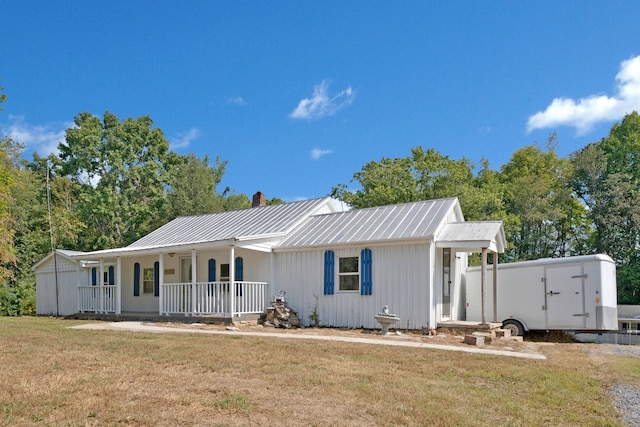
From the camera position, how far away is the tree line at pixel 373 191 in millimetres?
31938

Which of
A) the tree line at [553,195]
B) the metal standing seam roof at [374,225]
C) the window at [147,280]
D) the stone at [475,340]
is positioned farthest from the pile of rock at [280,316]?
the tree line at [553,195]

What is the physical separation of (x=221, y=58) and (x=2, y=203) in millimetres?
10485

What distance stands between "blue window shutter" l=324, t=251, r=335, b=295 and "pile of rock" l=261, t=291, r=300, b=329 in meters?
1.39

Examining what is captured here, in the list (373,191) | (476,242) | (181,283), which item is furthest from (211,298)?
(373,191)

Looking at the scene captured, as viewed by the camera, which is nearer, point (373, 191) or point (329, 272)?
point (329, 272)

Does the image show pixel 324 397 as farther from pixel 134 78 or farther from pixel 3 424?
pixel 134 78

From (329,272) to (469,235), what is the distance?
445cm

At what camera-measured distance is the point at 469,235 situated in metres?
15.4

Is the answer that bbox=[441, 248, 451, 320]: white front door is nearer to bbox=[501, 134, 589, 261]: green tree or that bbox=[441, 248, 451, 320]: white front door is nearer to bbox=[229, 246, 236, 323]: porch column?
bbox=[229, 246, 236, 323]: porch column

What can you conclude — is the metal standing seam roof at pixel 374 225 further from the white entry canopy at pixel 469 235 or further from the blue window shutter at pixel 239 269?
the blue window shutter at pixel 239 269

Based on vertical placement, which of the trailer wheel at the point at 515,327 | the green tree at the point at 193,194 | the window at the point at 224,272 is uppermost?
the green tree at the point at 193,194

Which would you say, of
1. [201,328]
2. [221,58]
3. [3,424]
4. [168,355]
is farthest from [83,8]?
[3,424]

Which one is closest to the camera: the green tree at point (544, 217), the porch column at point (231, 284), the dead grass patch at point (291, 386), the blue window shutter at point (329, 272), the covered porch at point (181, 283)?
the dead grass patch at point (291, 386)

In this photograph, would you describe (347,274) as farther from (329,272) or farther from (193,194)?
(193,194)
